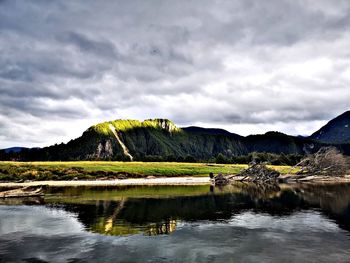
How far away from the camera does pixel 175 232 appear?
30109 millimetres

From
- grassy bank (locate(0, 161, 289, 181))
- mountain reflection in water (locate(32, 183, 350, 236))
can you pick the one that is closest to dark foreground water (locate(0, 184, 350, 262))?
mountain reflection in water (locate(32, 183, 350, 236))

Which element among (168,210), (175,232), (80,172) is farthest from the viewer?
(80,172)

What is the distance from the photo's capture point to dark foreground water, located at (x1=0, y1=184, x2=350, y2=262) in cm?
2286

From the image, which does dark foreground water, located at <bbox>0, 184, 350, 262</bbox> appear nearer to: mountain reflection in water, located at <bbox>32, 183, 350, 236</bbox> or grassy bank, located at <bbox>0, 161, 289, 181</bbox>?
mountain reflection in water, located at <bbox>32, 183, 350, 236</bbox>

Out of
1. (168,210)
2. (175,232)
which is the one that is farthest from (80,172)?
(175,232)

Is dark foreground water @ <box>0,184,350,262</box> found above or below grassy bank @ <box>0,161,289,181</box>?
below

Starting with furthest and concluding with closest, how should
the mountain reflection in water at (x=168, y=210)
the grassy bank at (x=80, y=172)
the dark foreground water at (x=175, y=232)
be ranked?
1. the grassy bank at (x=80, y=172)
2. the mountain reflection in water at (x=168, y=210)
3. the dark foreground water at (x=175, y=232)

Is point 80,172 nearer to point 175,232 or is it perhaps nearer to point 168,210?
point 168,210

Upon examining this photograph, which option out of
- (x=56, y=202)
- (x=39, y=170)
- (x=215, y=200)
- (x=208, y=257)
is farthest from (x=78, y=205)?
(x=39, y=170)

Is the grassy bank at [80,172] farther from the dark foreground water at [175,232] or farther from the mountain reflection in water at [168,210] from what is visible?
the dark foreground water at [175,232]

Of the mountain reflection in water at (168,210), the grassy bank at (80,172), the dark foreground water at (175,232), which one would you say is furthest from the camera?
the grassy bank at (80,172)

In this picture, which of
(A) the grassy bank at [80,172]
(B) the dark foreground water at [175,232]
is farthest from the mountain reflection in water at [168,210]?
(A) the grassy bank at [80,172]

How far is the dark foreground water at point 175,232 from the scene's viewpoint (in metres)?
22.9

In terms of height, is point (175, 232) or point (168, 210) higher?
→ point (168, 210)
